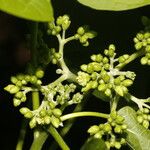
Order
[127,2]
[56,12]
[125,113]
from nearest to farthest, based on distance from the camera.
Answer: [127,2] → [125,113] → [56,12]

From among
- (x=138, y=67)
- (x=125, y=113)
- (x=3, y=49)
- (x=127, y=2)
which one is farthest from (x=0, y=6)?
(x=3, y=49)

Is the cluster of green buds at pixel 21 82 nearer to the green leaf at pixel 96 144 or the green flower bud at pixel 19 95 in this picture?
the green flower bud at pixel 19 95

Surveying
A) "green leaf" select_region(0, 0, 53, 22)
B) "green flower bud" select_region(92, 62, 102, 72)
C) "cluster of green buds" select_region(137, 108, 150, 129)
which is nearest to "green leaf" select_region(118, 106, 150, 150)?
"cluster of green buds" select_region(137, 108, 150, 129)

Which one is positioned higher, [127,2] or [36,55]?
[127,2]

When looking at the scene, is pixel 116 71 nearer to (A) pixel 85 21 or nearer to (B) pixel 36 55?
(B) pixel 36 55

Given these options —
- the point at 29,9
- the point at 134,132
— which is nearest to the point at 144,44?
the point at 134,132

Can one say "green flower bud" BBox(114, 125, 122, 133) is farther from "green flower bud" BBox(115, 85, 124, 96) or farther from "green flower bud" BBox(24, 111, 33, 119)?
"green flower bud" BBox(24, 111, 33, 119)
